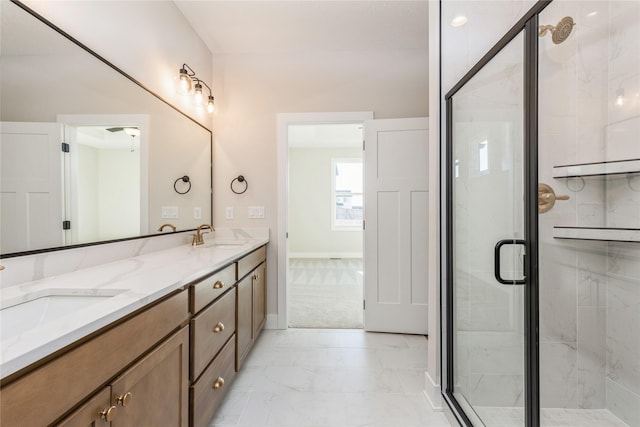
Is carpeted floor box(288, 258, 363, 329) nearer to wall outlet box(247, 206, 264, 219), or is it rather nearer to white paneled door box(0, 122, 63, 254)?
wall outlet box(247, 206, 264, 219)

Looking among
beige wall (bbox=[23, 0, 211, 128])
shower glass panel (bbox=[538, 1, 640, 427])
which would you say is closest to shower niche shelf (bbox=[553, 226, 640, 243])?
shower glass panel (bbox=[538, 1, 640, 427])

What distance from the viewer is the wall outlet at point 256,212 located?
275 cm

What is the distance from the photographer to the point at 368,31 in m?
2.45

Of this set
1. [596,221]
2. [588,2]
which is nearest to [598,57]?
[588,2]

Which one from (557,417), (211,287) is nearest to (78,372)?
(211,287)

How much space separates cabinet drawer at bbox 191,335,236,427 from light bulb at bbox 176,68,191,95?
1928 mm

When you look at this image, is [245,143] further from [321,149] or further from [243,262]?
[321,149]

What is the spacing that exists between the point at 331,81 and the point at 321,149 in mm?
3665

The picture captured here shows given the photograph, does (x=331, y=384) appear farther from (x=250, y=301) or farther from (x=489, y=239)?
(x=489, y=239)

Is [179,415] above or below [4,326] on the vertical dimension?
below

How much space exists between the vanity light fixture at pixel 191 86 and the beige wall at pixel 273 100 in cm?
23

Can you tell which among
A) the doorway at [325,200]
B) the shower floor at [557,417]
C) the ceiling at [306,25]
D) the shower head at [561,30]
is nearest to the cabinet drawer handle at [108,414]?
the shower floor at [557,417]

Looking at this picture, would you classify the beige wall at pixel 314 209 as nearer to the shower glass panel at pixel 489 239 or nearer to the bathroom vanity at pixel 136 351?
the bathroom vanity at pixel 136 351

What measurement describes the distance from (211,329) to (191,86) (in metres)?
1.93
